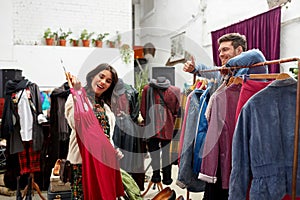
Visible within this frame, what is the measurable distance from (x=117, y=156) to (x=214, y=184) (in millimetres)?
722

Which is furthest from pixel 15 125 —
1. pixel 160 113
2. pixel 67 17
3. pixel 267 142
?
pixel 67 17

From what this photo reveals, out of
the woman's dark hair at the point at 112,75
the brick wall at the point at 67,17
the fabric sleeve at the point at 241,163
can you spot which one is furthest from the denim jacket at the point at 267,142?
the brick wall at the point at 67,17

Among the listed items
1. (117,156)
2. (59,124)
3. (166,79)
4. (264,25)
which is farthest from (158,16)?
(117,156)

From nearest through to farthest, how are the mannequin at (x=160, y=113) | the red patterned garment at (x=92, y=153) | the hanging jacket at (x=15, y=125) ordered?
the red patterned garment at (x=92, y=153), the hanging jacket at (x=15, y=125), the mannequin at (x=160, y=113)

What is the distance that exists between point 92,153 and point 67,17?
219 inches

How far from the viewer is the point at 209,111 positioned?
186 cm

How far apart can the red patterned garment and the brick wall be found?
5162 mm

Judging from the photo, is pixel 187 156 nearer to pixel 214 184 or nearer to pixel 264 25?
pixel 214 184

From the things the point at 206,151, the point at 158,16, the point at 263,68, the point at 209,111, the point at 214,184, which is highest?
the point at 158,16

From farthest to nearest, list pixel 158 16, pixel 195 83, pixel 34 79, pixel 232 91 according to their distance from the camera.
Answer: pixel 158 16
pixel 34 79
pixel 195 83
pixel 232 91

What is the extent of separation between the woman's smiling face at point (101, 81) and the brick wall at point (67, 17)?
16.0ft

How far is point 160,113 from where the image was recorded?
3529 mm

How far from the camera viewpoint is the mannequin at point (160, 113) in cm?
349

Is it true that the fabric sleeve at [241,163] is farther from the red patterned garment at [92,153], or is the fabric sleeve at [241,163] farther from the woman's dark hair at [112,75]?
the woman's dark hair at [112,75]
